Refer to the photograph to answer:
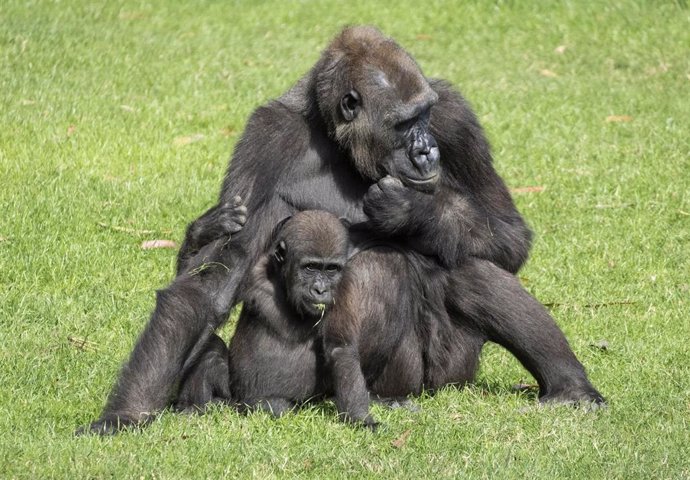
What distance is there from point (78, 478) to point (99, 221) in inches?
150

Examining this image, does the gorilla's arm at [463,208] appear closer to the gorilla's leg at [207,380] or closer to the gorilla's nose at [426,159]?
the gorilla's nose at [426,159]

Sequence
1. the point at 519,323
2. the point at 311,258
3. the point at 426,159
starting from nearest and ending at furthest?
1. the point at 311,258
2. the point at 426,159
3. the point at 519,323

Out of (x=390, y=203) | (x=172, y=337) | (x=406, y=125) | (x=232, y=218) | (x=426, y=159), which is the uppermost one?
(x=406, y=125)

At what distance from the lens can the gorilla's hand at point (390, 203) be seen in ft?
19.0

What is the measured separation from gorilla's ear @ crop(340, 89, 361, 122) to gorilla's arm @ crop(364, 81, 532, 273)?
1.40 feet

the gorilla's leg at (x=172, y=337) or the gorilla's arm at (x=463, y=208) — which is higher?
the gorilla's arm at (x=463, y=208)

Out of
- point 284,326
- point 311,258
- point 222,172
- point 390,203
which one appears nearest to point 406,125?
point 390,203

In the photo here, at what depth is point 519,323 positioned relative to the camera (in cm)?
609

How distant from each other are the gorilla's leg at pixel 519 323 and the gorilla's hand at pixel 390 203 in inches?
18.7

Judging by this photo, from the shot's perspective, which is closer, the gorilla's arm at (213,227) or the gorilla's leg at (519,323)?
the gorilla's arm at (213,227)

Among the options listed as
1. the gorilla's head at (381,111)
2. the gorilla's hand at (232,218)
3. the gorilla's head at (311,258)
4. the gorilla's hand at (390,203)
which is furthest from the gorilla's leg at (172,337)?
the gorilla's head at (381,111)

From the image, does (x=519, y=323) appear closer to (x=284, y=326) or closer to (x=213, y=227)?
(x=284, y=326)

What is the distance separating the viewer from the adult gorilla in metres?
5.81

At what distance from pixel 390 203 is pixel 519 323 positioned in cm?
89
